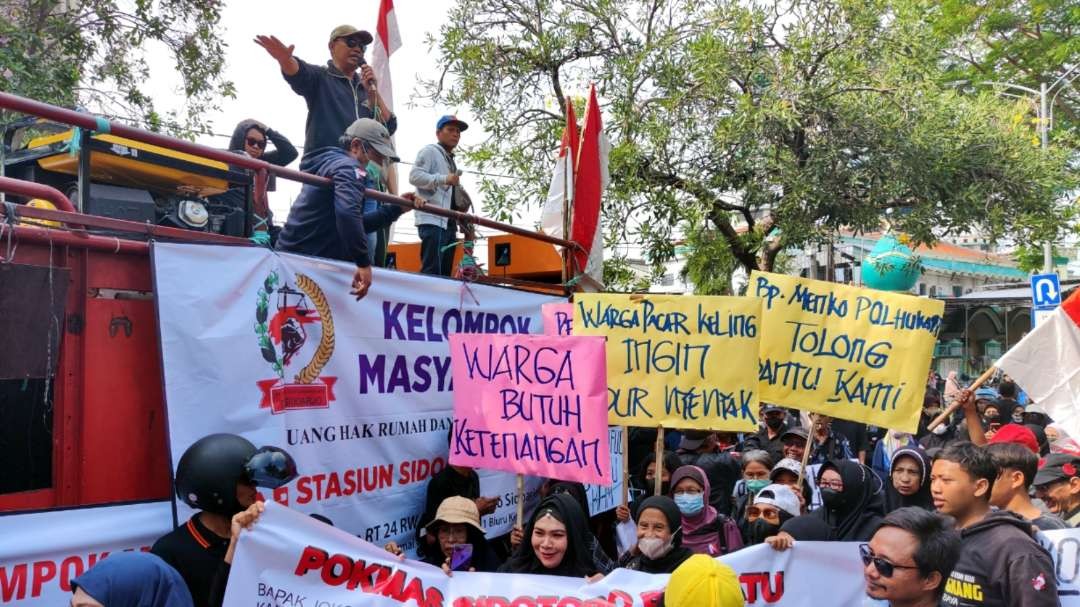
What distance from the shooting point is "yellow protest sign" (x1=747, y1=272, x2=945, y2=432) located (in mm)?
5879

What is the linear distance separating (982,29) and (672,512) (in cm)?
2109

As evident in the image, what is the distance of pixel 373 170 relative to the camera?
5.68 meters

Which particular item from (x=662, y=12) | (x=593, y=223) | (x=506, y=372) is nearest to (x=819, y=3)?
(x=662, y=12)

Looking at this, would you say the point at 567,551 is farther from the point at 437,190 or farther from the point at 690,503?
the point at 437,190

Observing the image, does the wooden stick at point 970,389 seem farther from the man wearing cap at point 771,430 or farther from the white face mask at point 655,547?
the man wearing cap at point 771,430

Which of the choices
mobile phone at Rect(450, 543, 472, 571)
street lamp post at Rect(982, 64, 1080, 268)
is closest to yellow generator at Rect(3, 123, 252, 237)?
mobile phone at Rect(450, 543, 472, 571)

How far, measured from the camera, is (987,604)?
3637 millimetres

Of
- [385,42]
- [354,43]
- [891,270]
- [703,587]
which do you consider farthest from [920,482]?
[891,270]

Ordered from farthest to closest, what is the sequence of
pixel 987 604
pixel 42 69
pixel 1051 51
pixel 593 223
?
pixel 1051 51, pixel 42 69, pixel 593 223, pixel 987 604

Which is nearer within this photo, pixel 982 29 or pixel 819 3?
pixel 819 3

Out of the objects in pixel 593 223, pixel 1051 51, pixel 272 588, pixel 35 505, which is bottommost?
pixel 272 588

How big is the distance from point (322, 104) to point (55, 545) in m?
3.32

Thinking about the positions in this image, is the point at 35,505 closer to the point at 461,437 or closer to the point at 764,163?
the point at 461,437

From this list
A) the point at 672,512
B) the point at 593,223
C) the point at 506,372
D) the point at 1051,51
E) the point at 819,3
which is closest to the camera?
the point at 672,512
